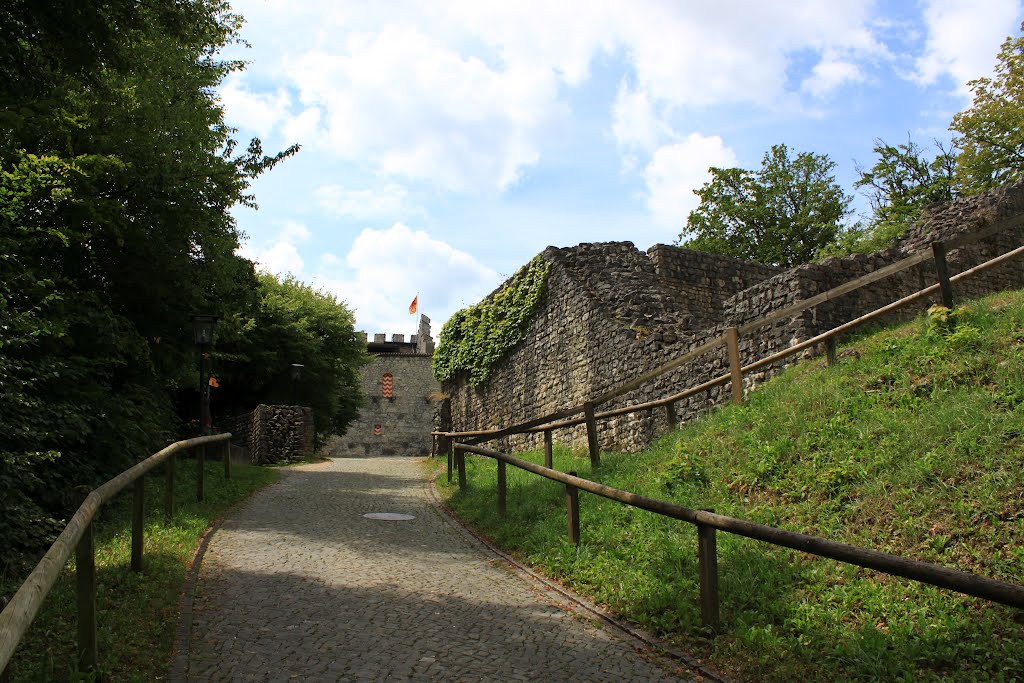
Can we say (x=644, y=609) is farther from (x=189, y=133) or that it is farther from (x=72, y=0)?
(x=189, y=133)

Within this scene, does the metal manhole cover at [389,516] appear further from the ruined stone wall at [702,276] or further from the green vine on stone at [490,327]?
the ruined stone wall at [702,276]

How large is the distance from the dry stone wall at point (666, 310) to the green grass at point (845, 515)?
1.88 m

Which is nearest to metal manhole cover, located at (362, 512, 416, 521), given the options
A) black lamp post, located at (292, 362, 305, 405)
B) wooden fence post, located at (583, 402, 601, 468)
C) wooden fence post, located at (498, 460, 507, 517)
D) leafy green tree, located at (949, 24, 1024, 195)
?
wooden fence post, located at (498, 460, 507, 517)

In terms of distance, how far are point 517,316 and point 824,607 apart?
46.6 feet

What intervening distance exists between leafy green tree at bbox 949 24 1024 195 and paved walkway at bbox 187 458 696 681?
2297 centimetres

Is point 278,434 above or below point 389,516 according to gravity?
above

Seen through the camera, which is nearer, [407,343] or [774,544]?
[774,544]

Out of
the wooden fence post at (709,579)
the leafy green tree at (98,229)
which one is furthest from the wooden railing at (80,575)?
the wooden fence post at (709,579)

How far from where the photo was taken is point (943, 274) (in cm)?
841

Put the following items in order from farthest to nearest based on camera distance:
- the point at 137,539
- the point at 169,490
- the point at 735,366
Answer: the point at 735,366 → the point at 169,490 → the point at 137,539

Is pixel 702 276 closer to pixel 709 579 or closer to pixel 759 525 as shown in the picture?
pixel 709 579

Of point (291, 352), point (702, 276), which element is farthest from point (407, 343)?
point (702, 276)

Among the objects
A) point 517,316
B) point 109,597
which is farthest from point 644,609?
point 517,316

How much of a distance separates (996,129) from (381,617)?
84.5ft
